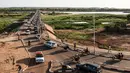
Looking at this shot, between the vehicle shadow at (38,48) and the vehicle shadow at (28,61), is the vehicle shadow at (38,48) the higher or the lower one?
the lower one

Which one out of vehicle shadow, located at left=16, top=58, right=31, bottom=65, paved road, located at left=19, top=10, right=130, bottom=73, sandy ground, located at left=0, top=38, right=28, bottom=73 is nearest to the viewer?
paved road, located at left=19, top=10, right=130, bottom=73

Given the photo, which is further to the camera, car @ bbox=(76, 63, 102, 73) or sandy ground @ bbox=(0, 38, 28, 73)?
sandy ground @ bbox=(0, 38, 28, 73)

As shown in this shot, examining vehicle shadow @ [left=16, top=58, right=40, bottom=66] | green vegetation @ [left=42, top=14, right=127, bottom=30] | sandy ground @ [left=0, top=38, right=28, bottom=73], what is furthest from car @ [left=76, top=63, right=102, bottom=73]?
green vegetation @ [left=42, top=14, right=127, bottom=30]

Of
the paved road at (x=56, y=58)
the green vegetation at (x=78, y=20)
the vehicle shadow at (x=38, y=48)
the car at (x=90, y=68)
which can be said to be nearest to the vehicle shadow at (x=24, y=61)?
the paved road at (x=56, y=58)

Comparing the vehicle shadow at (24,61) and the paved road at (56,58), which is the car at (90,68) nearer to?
the paved road at (56,58)

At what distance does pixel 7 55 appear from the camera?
4666 cm

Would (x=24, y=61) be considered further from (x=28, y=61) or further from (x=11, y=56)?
(x=11, y=56)

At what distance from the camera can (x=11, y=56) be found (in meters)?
45.5

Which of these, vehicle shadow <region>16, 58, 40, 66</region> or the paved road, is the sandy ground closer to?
vehicle shadow <region>16, 58, 40, 66</region>

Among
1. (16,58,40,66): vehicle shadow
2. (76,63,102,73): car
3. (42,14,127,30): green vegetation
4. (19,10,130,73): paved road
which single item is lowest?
(42,14,127,30): green vegetation

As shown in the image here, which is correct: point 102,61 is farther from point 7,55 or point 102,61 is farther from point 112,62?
point 7,55

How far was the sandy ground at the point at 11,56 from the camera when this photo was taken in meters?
38.2

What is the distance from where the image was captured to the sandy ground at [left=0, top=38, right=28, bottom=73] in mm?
38156

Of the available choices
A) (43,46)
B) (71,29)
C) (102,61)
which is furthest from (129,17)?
→ (102,61)
